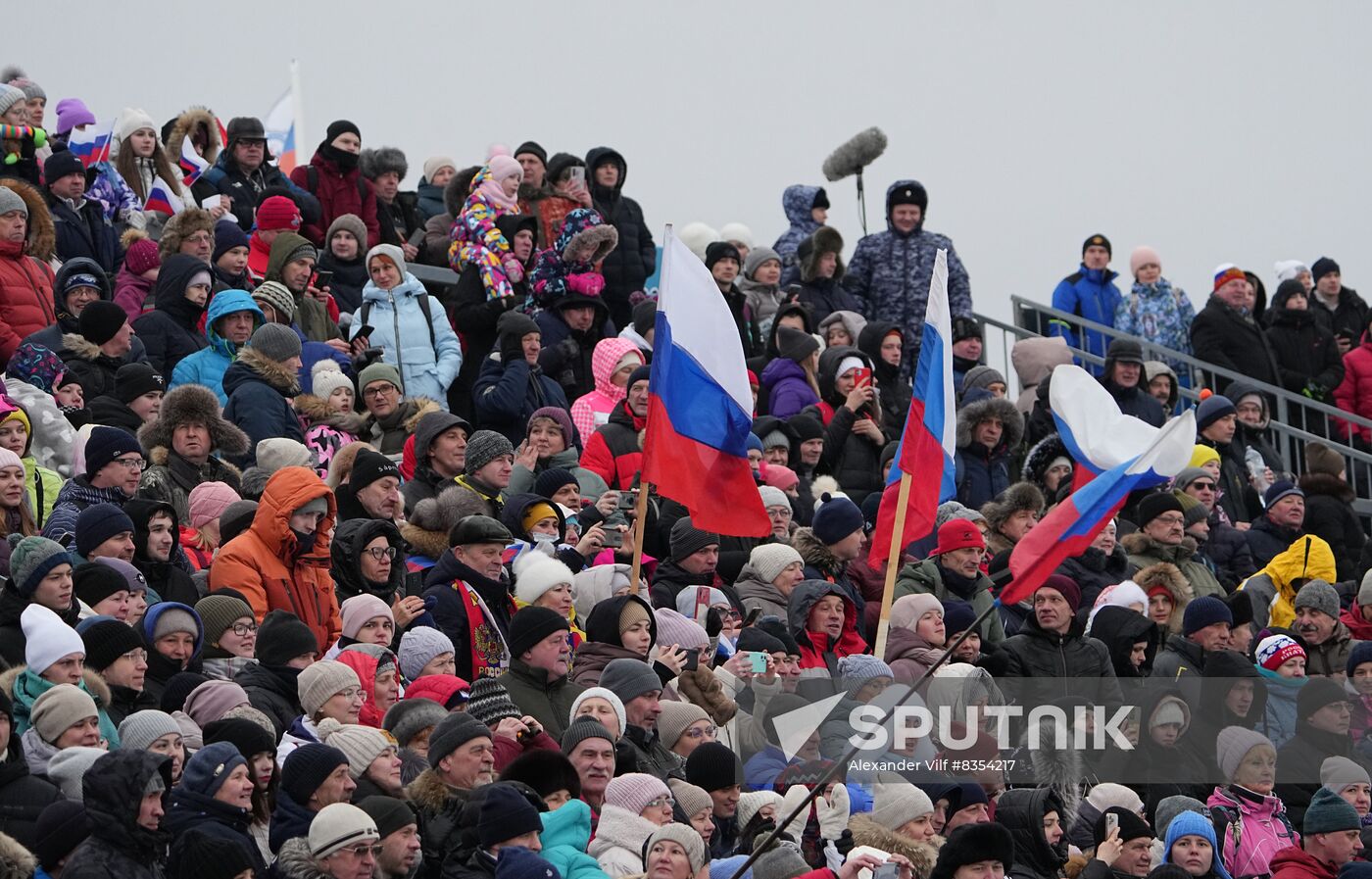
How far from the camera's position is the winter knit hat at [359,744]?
365 inches

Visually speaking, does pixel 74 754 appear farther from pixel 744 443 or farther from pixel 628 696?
pixel 744 443

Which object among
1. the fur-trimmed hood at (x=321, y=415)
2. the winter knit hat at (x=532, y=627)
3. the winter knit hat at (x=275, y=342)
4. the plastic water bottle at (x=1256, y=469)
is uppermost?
the winter knit hat at (x=275, y=342)

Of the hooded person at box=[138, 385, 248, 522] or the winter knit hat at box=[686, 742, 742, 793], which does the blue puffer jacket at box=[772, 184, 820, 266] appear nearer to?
the hooded person at box=[138, 385, 248, 522]

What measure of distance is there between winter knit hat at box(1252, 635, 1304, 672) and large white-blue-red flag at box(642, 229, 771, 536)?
3.66 m

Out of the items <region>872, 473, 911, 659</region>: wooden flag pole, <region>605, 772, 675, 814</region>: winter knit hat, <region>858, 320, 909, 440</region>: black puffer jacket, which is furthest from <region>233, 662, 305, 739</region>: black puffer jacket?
<region>858, 320, 909, 440</region>: black puffer jacket

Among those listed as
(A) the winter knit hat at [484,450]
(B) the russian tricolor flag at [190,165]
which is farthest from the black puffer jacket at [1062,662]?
(B) the russian tricolor flag at [190,165]

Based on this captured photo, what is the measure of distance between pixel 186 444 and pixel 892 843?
4074 millimetres

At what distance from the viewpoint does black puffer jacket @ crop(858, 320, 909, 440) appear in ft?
56.9

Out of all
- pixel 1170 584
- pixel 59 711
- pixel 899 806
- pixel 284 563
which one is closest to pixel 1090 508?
pixel 899 806

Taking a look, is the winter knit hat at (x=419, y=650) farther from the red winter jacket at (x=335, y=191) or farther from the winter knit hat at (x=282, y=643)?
the red winter jacket at (x=335, y=191)

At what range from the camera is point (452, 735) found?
367 inches

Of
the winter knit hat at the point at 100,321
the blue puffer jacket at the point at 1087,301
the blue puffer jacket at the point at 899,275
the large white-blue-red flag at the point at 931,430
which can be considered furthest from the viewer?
the blue puffer jacket at the point at 1087,301

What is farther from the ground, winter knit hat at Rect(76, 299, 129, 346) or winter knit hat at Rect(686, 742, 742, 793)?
winter knit hat at Rect(76, 299, 129, 346)

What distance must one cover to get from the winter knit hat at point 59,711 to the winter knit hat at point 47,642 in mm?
243
